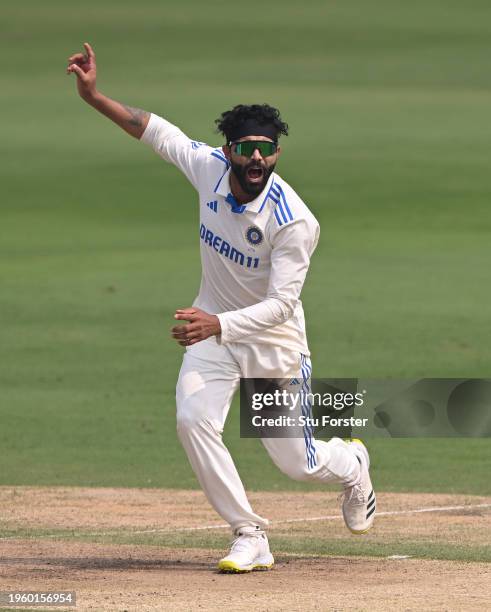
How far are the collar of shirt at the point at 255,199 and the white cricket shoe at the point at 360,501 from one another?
5.63 ft

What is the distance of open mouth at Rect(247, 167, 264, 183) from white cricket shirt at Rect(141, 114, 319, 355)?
9cm

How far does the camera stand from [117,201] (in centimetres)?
3709

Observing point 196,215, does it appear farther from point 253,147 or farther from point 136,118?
point 253,147

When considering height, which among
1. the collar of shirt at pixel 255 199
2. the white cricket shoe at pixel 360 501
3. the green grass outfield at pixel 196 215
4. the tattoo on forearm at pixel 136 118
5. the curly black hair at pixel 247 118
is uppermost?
the green grass outfield at pixel 196 215

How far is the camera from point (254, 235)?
29.0 ft

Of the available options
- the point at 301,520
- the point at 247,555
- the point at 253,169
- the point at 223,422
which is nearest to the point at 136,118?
the point at 253,169

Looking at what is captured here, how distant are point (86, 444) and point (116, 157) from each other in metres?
26.4

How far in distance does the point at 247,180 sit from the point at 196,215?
26261 mm

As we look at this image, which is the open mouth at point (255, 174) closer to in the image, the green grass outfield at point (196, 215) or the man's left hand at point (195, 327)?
the man's left hand at point (195, 327)

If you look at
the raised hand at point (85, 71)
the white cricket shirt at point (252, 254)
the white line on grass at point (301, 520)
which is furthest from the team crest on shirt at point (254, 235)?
the white line on grass at point (301, 520)

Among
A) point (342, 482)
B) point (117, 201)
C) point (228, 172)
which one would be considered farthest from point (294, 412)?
point (117, 201)

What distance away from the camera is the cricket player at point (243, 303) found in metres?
8.74

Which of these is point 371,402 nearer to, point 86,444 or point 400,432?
point 400,432

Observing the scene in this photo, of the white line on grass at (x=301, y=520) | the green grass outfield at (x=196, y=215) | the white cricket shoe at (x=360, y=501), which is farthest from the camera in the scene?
the green grass outfield at (x=196, y=215)
